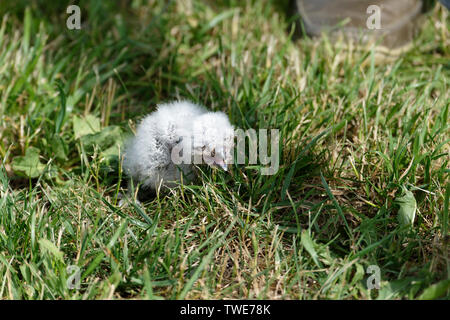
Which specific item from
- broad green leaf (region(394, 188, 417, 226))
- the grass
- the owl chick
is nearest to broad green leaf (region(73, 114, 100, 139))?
the grass

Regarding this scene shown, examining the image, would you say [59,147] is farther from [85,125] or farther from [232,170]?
[232,170]

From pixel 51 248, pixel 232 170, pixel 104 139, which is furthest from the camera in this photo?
pixel 104 139

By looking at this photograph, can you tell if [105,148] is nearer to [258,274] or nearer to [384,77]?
[258,274]

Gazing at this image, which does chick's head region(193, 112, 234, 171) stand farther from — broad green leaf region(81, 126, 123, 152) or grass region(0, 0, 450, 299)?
broad green leaf region(81, 126, 123, 152)

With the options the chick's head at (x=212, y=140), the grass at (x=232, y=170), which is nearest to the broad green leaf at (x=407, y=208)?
the grass at (x=232, y=170)

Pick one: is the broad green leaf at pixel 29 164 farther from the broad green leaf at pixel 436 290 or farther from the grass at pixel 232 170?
the broad green leaf at pixel 436 290

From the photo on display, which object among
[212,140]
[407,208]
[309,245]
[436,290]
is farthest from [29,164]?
[436,290]

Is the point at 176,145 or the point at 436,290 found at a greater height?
the point at 176,145
